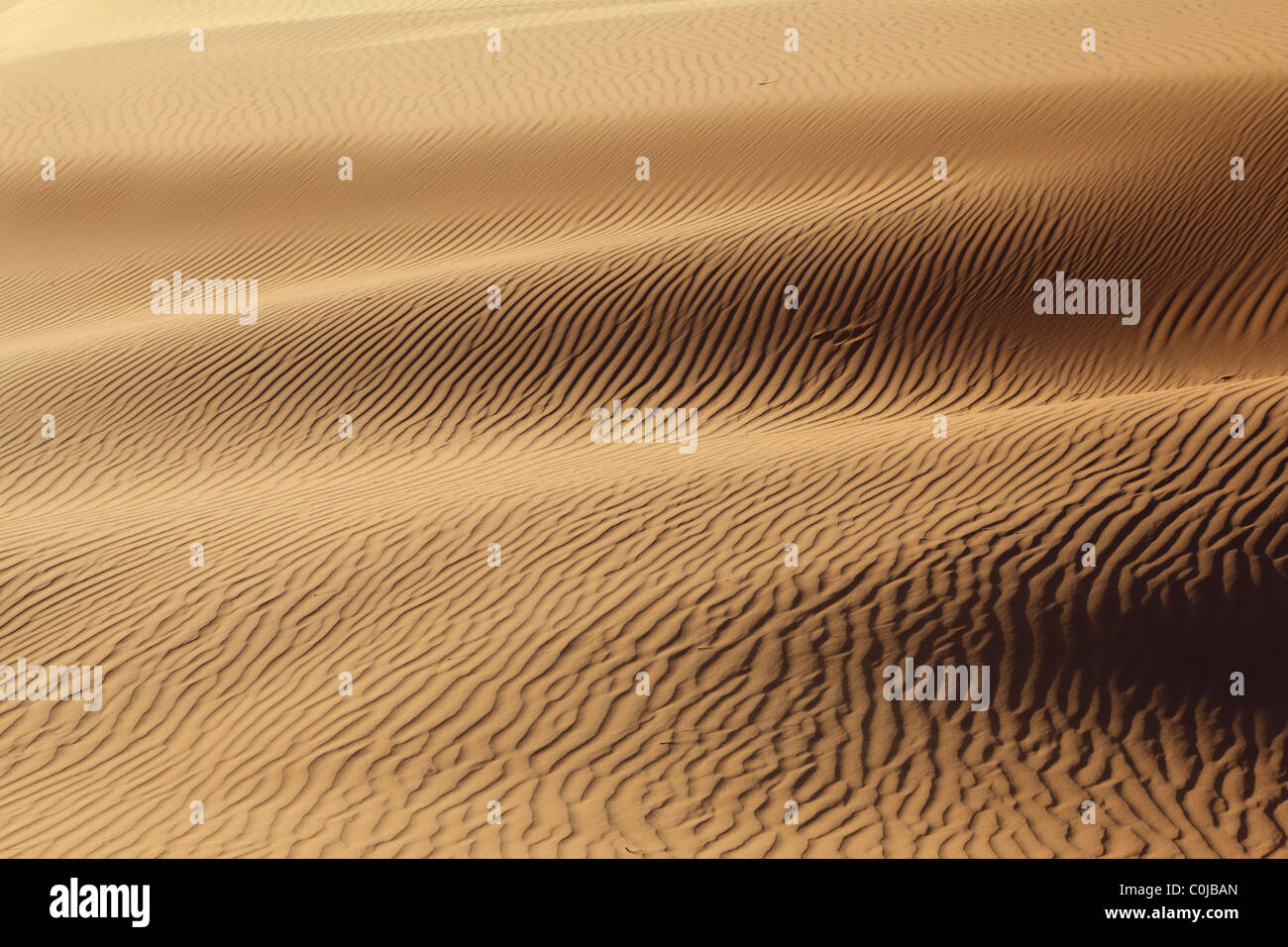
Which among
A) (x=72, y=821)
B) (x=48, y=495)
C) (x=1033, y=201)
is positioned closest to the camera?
(x=72, y=821)

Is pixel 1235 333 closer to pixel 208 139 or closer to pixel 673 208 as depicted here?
pixel 673 208

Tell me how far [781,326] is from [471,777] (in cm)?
680

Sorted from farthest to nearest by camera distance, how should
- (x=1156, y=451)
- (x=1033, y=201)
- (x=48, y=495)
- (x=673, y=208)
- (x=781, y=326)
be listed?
(x=673, y=208)
(x=1033, y=201)
(x=781, y=326)
(x=48, y=495)
(x=1156, y=451)

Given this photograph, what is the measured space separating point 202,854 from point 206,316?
8619 millimetres

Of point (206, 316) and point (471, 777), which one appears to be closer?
point (471, 777)

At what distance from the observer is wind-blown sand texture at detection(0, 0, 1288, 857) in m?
6.52

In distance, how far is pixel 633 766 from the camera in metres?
6.52

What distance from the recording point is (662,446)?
1012 cm

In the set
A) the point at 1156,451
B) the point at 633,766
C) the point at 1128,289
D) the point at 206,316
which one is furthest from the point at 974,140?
the point at 633,766

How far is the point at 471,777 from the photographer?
21.4 feet

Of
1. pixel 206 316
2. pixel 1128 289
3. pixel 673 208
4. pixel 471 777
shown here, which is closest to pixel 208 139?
pixel 206 316

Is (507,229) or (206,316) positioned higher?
(507,229)

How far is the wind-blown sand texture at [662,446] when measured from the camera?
6.52 metres

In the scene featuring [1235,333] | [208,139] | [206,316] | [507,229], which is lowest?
[1235,333]
